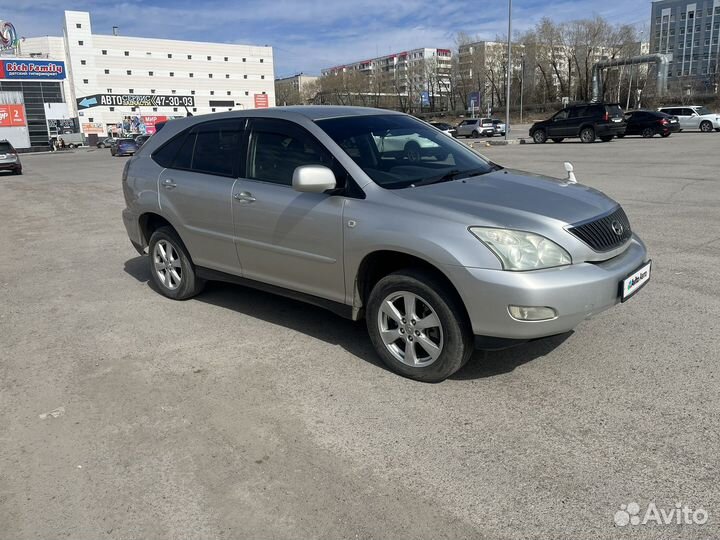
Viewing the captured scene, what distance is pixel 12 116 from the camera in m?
61.2

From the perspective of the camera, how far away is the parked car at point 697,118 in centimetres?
3575

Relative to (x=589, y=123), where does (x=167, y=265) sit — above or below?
below

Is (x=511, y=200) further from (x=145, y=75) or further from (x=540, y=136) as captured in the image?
(x=145, y=75)

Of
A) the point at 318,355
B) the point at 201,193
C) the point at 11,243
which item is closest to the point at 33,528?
the point at 318,355

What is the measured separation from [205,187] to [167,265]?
1201mm

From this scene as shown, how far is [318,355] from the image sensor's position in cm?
446

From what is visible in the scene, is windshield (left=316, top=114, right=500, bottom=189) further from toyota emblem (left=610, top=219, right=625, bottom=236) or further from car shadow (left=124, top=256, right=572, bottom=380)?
car shadow (left=124, top=256, right=572, bottom=380)

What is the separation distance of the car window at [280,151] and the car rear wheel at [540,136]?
30301 mm

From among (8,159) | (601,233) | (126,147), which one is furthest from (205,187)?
(126,147)

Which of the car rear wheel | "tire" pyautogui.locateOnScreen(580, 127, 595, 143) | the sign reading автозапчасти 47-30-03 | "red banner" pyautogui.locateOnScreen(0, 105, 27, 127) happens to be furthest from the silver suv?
the sign reading автозапчасти 47-30-03

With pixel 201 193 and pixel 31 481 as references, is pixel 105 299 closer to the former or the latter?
pixel 201 193

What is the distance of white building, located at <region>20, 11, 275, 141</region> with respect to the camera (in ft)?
329

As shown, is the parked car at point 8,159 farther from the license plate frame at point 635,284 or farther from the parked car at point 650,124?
the parked car at point 650,124

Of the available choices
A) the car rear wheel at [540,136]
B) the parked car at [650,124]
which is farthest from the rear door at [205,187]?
the parked car at [650,124]
